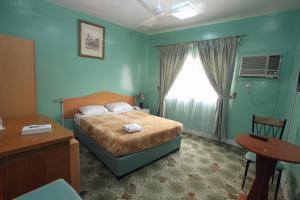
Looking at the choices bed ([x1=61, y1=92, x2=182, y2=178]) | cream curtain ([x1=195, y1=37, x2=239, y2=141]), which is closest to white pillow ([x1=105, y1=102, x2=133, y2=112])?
bed ([x1=61, y1=92, x2=182, y2=178])

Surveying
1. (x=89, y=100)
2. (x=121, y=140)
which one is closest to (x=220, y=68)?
(x=121, y=140)

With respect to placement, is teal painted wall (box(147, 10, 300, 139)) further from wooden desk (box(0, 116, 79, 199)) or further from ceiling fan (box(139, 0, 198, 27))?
wooden desk (box(0, 116, 79, 199))

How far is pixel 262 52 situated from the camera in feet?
9.53

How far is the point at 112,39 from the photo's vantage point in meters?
3.87

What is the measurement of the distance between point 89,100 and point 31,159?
238 centimetres

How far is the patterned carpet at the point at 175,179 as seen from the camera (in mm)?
1870

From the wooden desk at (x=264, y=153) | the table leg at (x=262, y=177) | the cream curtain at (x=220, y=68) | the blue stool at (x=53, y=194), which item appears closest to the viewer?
the blue stool at (x=53, y=194)

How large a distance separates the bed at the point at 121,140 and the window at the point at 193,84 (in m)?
1.23

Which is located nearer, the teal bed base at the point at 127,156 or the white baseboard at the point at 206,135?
the teal bed base at the point at 127,156

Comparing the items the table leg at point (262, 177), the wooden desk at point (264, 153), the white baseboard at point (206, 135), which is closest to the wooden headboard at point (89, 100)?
the white baseboard at point (206, 135)

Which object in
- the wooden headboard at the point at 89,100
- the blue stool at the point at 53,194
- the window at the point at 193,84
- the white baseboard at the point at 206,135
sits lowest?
the white baseboard at the point at 206,135

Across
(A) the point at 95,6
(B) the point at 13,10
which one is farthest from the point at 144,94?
(B) the point at 13,10

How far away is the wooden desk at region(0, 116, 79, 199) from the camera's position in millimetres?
1249

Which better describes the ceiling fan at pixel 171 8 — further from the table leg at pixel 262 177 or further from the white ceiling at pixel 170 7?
the table leg at pixel 262 177
